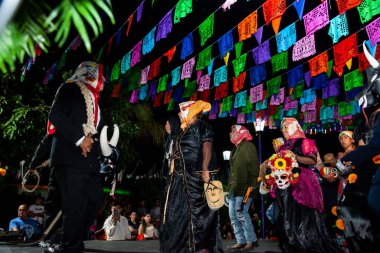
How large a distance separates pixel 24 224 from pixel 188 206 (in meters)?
4.81

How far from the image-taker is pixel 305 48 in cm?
959

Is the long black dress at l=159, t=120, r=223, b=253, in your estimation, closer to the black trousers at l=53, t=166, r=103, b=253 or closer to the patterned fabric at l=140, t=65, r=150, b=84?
the black trousers at l=53, t=166, r=103, b=253

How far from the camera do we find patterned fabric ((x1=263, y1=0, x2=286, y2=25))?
788 cm

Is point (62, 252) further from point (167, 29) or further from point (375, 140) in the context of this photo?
point (167, 29)

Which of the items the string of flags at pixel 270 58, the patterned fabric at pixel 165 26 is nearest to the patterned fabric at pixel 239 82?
the string of flags at pixel 270 58

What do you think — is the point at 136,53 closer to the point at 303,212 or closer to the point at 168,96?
the point at 168,96

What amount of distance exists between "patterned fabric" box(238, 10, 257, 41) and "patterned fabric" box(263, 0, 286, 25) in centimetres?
54

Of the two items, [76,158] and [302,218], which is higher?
[76,158]

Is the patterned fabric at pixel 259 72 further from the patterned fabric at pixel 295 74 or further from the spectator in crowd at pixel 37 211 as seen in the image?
the spectator in crowd at pixel 37 211

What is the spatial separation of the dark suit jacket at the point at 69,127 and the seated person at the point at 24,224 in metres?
5.02

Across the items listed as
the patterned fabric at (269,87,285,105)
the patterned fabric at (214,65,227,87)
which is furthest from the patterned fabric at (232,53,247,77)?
the patterned fabric at (269,87,285,105)

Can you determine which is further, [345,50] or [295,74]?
[295,74]

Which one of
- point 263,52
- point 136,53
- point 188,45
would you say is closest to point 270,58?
point 263,52

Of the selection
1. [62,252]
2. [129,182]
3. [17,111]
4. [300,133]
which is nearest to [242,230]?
[300,133]
